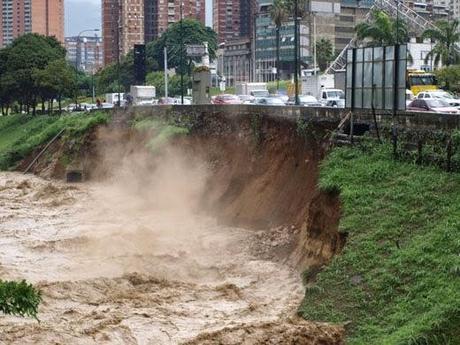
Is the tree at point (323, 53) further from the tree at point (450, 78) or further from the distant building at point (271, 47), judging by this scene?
the tree at point (450, 78)

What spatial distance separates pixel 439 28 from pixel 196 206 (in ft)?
192

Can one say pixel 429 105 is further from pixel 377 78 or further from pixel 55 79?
pixel 55 79

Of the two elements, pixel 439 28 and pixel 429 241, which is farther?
pixel 439 28

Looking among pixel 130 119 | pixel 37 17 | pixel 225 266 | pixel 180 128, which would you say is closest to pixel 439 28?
pixel 130 119

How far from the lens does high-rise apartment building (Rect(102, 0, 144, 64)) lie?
144 m

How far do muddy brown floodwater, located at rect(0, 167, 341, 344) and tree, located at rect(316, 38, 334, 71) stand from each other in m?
84.0

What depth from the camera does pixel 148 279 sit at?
20672 millimetres

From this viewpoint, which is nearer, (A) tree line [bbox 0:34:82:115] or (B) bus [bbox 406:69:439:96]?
(B) bus [bbox 406:69:439:96]

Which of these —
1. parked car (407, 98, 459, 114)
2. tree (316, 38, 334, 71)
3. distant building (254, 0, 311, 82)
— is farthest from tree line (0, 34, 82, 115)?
tree (316, 38, 334, 71)

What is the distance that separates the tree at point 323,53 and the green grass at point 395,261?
95461 millimetres

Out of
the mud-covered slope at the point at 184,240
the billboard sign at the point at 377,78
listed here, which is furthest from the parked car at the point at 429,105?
the billboard sign at the point at 377,78

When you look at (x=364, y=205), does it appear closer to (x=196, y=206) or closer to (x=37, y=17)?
(x=196, y=206)

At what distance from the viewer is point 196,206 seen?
30.4 meters

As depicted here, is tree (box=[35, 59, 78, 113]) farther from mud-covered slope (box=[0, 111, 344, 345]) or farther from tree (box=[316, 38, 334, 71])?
tree (box=[316, 38, 334, 71])
